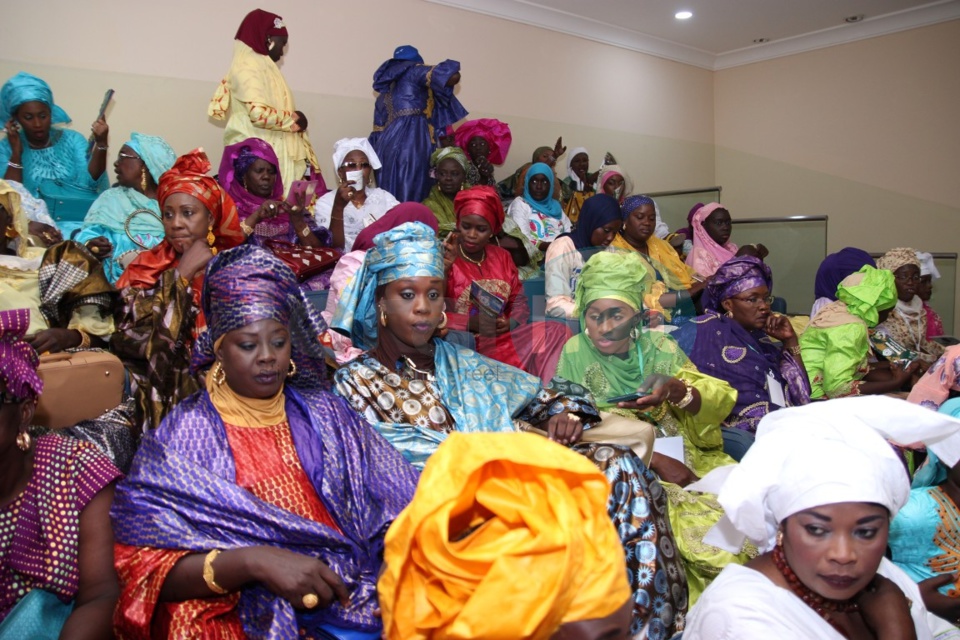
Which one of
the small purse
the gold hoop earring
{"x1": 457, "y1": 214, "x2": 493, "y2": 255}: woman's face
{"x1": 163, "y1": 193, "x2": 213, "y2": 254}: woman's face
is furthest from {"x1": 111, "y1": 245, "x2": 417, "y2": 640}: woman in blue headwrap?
{"x1": 457, "y1": 214, "x2": 493, "y2": 255}: woman's face

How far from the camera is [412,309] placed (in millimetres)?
2541

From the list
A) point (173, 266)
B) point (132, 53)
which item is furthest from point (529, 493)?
point (132, 53)

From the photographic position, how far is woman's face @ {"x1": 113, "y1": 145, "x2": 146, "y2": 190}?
4695 millimetres

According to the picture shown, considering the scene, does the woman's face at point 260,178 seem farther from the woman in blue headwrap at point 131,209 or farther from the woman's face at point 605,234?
the woman's face at point 605,234

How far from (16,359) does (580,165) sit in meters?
6.66

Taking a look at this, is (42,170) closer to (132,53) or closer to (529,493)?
(132,53)

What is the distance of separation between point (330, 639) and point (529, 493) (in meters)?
0.97

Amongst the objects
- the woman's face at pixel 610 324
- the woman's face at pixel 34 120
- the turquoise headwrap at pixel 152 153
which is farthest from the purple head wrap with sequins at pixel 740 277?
the woman's face at pixel 34 120

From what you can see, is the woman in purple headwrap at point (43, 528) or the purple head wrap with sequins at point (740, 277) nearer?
the woman in purple headwrap at point (43, 528)

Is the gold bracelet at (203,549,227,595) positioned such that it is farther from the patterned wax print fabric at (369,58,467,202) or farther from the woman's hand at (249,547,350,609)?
the patterned wax print fabric at (369,58,467,202)

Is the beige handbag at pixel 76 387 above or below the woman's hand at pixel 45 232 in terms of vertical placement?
below

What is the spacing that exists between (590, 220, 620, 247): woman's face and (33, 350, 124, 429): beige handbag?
3745 millimetres

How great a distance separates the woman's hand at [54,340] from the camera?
2.89 m

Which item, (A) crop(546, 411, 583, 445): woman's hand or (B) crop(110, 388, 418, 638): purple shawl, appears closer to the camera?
(B) crop(110, 388, 418, 638): purple shawl
